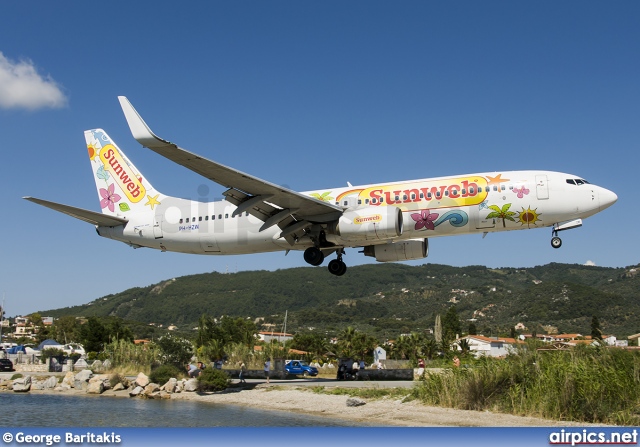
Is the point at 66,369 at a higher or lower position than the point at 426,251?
lower

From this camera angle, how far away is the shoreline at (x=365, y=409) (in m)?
25.5

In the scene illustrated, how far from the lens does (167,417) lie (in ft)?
105

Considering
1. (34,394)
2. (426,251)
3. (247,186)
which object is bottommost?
(34,394)

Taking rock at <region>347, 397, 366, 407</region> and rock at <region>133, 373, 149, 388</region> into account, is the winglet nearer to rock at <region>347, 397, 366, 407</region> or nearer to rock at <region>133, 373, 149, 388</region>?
rock at <region>347, 397, 366, 407</region>

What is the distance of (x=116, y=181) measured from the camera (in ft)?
131

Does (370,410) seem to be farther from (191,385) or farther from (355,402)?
(191,385)

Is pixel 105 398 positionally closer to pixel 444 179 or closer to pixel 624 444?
pixel 444 179

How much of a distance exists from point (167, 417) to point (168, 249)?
930 cm

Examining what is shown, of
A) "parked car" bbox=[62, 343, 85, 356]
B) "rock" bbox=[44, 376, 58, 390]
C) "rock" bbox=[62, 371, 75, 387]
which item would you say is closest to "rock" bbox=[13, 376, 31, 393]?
"rock" bbox=[44, 376, 58, 390]

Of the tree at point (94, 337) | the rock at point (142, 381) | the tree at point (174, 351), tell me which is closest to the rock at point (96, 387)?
the rock at point (142, 381)

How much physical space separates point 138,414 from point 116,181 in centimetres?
1437

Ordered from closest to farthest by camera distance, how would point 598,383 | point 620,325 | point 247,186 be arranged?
1. point 598,383
2. point 247,186
3. point 620,325

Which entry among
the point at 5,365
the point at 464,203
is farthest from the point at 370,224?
the point at 5,365

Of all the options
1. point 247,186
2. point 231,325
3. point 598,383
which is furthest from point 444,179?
point 231,325
